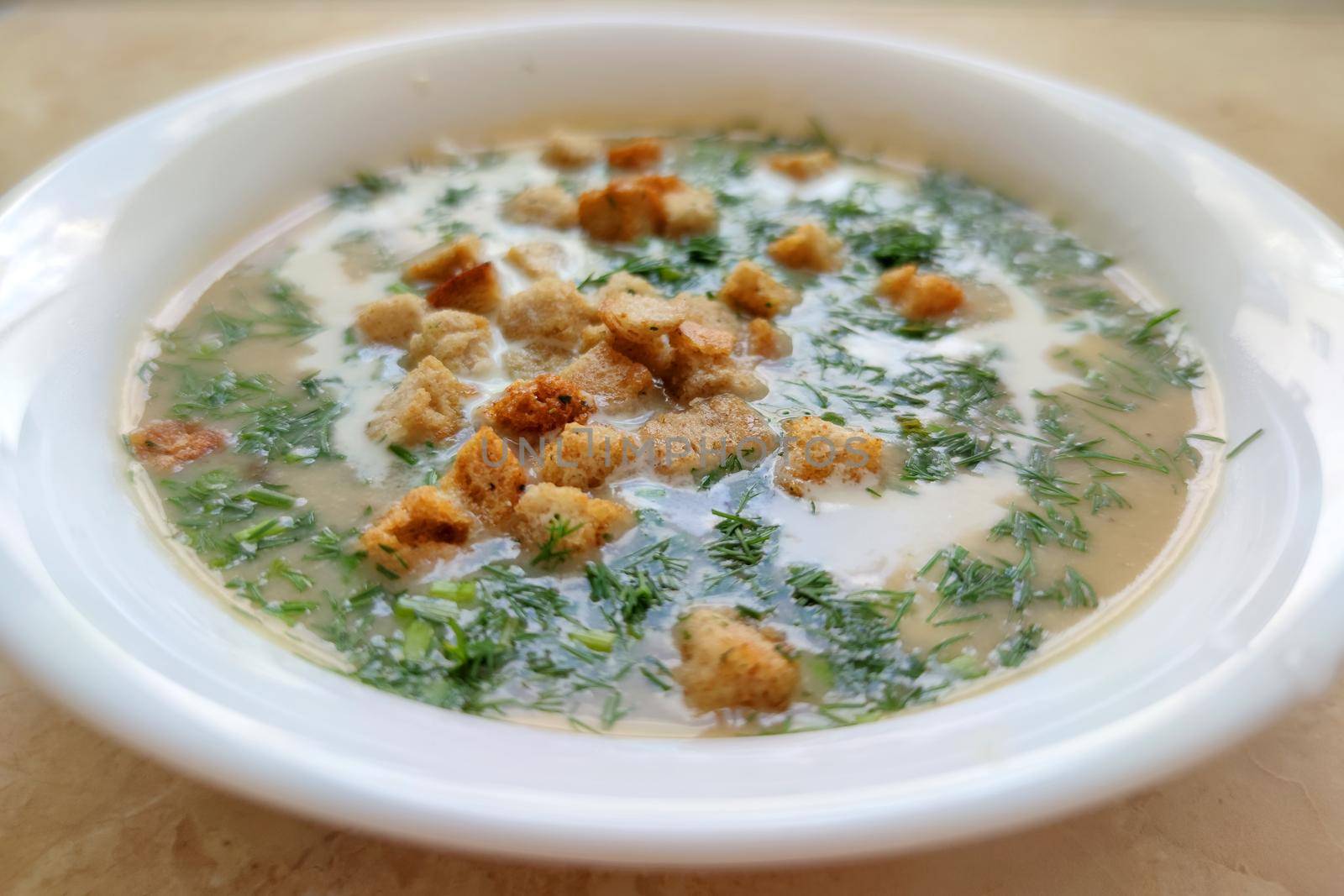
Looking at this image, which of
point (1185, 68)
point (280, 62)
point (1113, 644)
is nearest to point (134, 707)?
point (1113, 644)

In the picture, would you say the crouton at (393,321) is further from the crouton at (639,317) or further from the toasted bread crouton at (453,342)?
the crouton at (639,317)

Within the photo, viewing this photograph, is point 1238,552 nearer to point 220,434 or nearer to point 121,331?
point 220,434

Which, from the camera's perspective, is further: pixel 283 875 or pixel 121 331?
pixel 121 331

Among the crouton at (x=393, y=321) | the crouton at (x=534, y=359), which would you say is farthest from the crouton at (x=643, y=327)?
the crouton at (x=393, y=321)

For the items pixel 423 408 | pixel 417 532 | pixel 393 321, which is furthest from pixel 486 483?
pixel 393 321

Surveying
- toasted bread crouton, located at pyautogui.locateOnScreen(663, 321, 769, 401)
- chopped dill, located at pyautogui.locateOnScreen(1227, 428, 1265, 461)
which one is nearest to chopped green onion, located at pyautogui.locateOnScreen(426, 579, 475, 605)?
toasted bread crouton, located at pyautogui.locateOnScreen(663, 321, 769, 401)

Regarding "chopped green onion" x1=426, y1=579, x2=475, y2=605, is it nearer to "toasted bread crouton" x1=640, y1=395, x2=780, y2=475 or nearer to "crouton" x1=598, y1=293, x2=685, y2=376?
"toasted bread crouton" x1=640, y1=395, x2=780, y2=475
